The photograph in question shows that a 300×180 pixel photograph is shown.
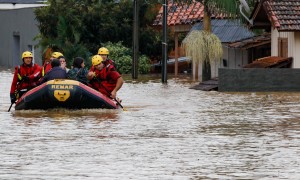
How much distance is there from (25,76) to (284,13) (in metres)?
17.0

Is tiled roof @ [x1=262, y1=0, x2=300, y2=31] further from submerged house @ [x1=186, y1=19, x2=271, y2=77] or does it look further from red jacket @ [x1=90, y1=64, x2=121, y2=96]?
red jacket @ [x1=90, y1=64, x2=121, y2=96]

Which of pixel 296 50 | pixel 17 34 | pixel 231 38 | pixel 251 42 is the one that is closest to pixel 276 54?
pixel 296 50

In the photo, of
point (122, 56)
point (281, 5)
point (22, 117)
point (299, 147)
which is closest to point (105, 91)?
point (22, 117)

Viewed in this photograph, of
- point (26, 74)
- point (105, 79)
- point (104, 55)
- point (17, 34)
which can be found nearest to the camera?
point (105, 79)

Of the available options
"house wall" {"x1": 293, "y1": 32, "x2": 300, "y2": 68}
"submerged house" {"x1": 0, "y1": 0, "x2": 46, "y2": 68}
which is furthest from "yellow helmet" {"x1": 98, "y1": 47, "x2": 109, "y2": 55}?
"submerged house" {"x1": 0, "y1": 0, "x2": 46, "y2": 68}

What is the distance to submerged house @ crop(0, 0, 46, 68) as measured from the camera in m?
77.8

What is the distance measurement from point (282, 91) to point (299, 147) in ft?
72.3

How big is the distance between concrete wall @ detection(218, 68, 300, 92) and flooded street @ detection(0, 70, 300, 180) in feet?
21.8

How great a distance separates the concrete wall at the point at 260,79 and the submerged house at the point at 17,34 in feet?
111

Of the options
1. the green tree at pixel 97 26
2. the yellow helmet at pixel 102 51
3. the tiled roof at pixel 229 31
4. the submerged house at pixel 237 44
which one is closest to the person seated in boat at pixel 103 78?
the yellow helmet at pixel 102 51

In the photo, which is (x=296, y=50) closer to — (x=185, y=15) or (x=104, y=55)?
(x=185, y=15)

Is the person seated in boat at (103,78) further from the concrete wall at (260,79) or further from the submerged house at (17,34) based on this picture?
the submerged house at (17,34)

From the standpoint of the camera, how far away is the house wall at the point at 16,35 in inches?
3071

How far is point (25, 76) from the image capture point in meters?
29.8
